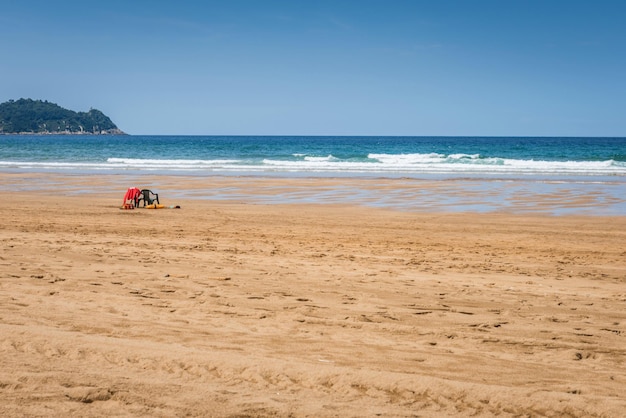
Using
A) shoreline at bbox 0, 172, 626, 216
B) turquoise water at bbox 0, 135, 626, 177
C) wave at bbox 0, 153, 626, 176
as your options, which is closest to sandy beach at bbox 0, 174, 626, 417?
shoreline at bbox 0, 172, 626, 216

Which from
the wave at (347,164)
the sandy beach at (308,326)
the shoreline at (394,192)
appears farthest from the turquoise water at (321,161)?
the sandy beach at (308,326)

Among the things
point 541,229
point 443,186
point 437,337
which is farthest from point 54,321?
point 443,186

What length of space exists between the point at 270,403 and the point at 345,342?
1460 mm

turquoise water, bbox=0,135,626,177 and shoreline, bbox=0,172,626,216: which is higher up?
turquoise water, bbox=0,135,626,177

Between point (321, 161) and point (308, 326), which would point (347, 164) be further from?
point (308, 326)

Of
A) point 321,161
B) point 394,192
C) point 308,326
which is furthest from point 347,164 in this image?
point 308,326

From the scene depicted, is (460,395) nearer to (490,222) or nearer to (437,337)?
(437,337)

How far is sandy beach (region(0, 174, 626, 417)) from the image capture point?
411 cm

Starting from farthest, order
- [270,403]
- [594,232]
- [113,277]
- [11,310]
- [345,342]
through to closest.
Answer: [594,232]
[113,277]
[11,310]
[345,342]
[270,403]

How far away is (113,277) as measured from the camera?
25.2 feet

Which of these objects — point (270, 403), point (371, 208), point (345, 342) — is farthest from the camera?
point (371, 208)

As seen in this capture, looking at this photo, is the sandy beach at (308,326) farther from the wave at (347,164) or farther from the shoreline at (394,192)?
the wave at (347,164)

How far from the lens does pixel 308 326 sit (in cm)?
578

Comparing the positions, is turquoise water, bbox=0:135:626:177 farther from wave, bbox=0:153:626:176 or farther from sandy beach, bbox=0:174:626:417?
sandy beach, bbox=0:174:626:417
